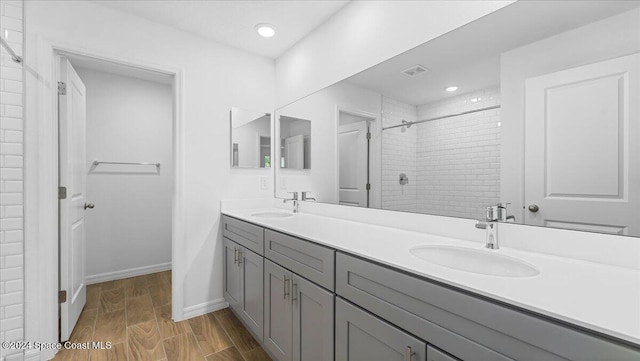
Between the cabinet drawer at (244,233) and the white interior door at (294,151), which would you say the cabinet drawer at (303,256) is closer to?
the cabinet drawer at (244,233)

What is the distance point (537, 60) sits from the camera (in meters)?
1.12

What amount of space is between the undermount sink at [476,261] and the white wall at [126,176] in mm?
3328

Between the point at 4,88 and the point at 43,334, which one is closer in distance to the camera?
the point at 4,88

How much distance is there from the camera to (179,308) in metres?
2.27

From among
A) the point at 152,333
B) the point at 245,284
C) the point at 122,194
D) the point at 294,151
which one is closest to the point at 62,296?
the point at 152,333

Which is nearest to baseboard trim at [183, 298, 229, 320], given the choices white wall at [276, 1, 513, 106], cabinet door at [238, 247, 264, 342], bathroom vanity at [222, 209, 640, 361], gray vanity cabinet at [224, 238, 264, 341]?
gray vanity cabinet at [224, 238, 264, 341]

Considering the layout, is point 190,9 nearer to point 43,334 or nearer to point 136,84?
point 136,84

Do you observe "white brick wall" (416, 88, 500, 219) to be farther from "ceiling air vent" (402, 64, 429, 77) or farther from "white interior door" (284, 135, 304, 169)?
"white interior door" (284, 135, 304, 169)

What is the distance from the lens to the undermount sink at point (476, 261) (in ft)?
3.36

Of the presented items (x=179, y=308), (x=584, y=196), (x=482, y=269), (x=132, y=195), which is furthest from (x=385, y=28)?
(x=132, y=195)

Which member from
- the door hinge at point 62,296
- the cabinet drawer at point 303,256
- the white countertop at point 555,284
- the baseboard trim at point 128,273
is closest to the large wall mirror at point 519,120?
the white countertop at point 555,284

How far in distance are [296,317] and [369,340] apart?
0.52m

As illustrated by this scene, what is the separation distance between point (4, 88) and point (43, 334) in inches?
61.8

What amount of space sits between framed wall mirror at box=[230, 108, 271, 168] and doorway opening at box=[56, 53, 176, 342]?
0.54 metres
